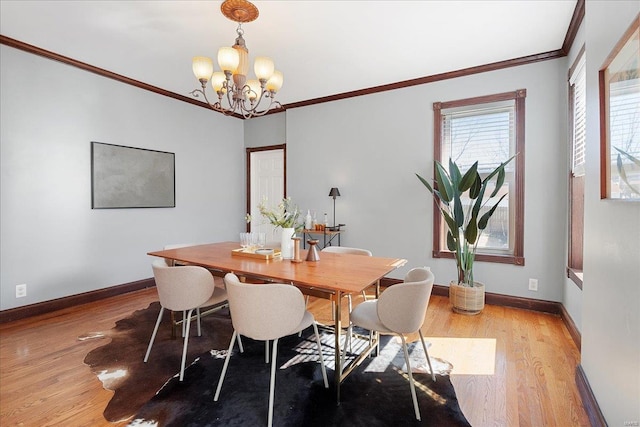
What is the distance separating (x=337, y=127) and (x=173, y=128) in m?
2.40

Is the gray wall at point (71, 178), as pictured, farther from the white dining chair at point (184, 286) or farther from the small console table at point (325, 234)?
the white dining chair at point (184, 286)

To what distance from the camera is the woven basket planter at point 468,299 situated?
3.31 meters

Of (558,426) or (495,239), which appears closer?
(558,426)

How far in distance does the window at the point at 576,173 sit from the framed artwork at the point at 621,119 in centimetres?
150

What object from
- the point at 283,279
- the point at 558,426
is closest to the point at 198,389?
the point at 283,279

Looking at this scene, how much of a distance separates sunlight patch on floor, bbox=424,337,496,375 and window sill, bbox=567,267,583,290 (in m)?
0.84

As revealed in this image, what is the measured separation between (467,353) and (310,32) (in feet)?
10.0

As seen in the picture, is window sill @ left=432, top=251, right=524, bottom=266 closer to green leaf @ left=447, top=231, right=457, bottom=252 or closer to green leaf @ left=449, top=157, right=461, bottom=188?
green leaf @ left=447, top=231, right=457, bottom=252

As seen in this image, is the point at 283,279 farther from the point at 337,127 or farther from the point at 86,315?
the point at 337,127

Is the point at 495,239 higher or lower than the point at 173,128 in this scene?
lower

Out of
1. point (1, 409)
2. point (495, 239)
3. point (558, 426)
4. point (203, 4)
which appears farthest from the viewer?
point (495, 239)

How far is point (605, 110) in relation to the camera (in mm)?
1506

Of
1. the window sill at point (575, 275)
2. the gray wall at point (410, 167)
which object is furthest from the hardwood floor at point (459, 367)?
the gray wall at point (410, 167)

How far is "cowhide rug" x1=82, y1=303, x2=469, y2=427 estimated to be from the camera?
176cm
